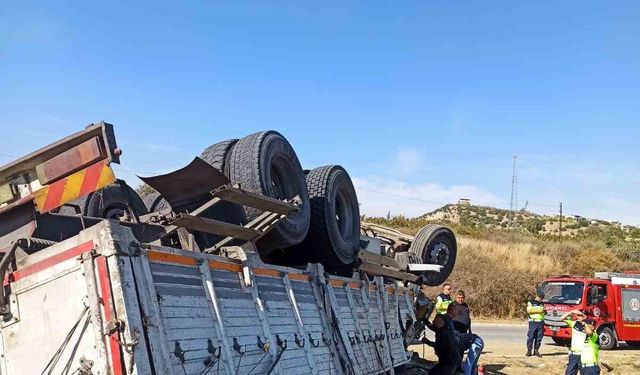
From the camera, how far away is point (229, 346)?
393cm

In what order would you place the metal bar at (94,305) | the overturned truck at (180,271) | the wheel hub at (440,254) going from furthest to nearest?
the wheel hub at (440,254)
the overturned truck at (180,271)
the metal bar at (94,305)

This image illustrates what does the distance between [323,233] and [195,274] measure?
2.65 metres

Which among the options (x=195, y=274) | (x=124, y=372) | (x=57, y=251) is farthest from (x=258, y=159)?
(x=124, y=372)

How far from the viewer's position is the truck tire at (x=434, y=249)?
370 inches

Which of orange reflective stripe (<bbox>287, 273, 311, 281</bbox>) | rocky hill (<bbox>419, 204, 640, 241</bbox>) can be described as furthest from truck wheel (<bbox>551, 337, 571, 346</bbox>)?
rocky hill (<bbox>419, 204, 640, 241</bbox>)

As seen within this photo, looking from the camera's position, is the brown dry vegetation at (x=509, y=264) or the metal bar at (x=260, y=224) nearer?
the metal bar at (x=260, y=224)

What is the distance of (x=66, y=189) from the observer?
12.5 feet

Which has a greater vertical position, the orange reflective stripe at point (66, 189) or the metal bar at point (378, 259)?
the orange reflective stripe at point (66, 189)

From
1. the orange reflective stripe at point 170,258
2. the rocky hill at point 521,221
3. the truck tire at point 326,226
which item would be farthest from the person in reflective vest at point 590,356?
the rocky hill at point 521,221

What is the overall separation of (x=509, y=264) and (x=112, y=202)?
2751cm

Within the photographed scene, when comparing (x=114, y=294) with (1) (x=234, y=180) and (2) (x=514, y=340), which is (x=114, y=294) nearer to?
(1) (x=234, y=180)

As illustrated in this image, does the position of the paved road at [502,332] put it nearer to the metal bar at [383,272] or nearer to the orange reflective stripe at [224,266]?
the metal bar at [383,272]

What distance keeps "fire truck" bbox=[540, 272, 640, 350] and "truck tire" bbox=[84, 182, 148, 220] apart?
12768 millimetres

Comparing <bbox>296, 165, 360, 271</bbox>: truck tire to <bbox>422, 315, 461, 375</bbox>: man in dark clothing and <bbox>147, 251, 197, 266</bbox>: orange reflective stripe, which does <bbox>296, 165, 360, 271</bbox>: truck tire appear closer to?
<bbox>422, 315, 461, 375</bbox>: man in dark clothing
